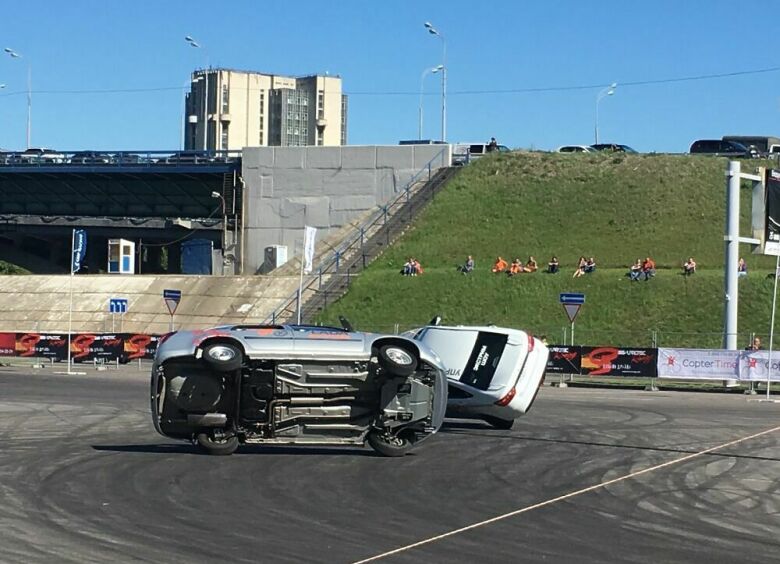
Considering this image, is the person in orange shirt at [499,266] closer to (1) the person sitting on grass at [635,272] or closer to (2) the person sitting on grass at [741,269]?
(1) the person sitting on grass at [635,272]

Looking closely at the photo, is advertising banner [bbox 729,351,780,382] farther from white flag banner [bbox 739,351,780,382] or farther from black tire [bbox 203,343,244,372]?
black tire [bbox 203,343,244,372]

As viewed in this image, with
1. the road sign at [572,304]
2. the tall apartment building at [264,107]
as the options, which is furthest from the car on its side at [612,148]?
the tall apartment building at [264,107]

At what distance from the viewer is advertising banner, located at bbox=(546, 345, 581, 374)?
3719 cm

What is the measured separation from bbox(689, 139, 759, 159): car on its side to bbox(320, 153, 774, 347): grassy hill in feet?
10.8

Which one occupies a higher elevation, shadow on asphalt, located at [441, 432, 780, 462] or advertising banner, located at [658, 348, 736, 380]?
advertising banner, located at [658, 348, 736, 380]

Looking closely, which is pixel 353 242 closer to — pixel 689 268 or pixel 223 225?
pixel 223 225

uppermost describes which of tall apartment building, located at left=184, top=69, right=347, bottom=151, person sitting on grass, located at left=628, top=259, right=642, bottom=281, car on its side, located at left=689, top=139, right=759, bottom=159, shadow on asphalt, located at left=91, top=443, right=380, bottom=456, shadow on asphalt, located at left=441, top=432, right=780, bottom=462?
tall apartment building, located at left=184, top=69, right=347, bottom=151

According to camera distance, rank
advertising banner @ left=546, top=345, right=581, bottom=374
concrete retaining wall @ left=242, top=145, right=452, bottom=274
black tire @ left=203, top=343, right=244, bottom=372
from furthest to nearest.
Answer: concrete retaining wall @ left=242, top=145, right=452, bottom=274
advertising banner @ left=546, top=345, right=581, bottom=374
black tire @ left=203, top=343, right=244, bottom=372

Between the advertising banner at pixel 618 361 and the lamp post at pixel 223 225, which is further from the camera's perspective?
the lamp post at pixel 223 225

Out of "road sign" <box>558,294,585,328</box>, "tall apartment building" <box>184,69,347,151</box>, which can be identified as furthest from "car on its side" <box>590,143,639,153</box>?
"tall apartment building" <box>184,69,347,151</box>

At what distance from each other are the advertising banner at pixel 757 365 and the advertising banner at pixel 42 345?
24.6 m

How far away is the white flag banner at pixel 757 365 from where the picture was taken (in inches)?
1329

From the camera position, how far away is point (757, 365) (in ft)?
112

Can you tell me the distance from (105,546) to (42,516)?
1.59 meters
